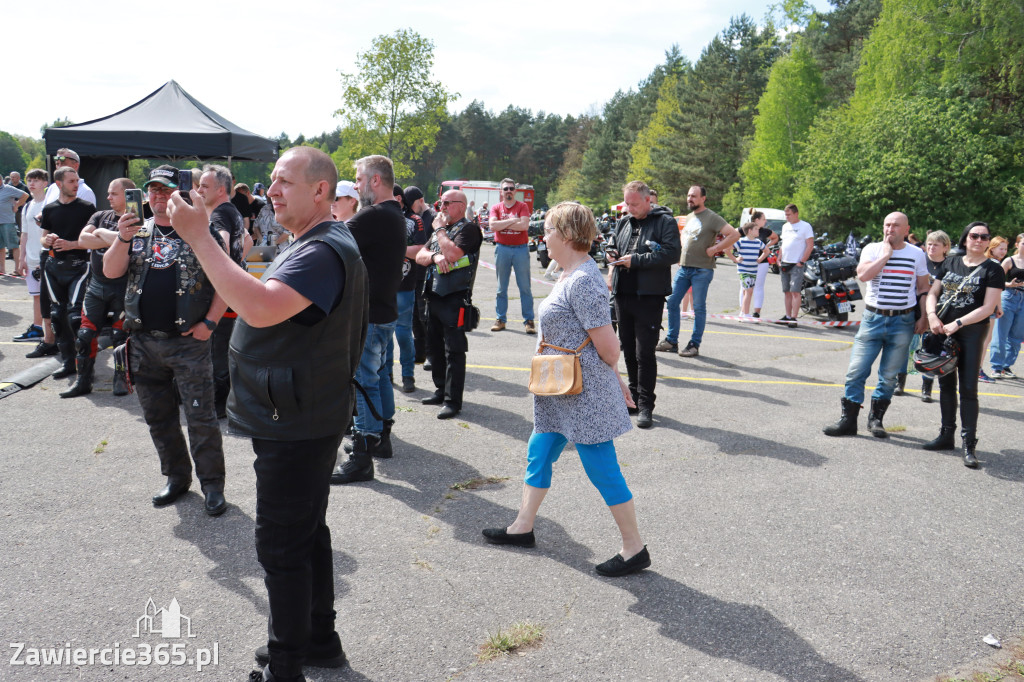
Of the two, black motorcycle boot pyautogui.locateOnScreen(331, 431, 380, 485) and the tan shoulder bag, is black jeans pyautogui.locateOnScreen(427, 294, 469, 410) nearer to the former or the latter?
black motorcycle boot pyautogui.locateOnScreen(331, 431, 380, 485)

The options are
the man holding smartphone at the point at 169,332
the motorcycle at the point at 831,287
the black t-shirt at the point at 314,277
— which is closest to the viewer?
the black t-shirt at the point at 314,277

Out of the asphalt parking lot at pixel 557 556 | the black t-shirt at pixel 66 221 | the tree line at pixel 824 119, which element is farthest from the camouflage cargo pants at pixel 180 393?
the tree line at pixel 824 119

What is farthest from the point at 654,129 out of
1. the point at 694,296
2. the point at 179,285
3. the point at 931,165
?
the point at 179,285

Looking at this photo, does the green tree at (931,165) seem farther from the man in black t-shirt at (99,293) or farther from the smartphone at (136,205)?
the smartphone at (136,205)

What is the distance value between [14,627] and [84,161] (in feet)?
46.5

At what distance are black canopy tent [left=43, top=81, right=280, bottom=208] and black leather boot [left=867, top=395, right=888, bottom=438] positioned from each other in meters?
10.5

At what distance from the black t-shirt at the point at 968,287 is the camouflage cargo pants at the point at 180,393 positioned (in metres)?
5.67

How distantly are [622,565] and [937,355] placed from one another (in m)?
3.78

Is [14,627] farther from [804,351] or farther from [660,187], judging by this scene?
[660,187]

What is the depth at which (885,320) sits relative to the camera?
6336 mm

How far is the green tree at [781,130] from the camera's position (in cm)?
4422

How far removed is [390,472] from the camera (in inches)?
206

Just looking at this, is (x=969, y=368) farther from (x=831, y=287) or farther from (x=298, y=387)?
(x=831, y=287)

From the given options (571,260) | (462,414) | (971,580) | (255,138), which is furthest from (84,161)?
(971,580)
